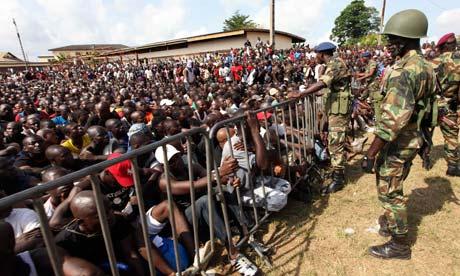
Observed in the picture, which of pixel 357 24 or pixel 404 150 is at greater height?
pixel 357 24

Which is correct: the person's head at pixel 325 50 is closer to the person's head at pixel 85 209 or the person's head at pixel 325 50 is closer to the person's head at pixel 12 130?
the person's head at pixel 85 209

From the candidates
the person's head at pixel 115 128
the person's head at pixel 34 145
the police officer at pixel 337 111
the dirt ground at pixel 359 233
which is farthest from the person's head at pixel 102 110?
the dirt ground at pixel 359 233

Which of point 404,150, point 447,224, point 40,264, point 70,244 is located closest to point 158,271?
point 70,244

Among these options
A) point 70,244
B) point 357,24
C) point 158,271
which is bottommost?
point 158,271

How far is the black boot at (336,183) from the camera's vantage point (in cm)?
440

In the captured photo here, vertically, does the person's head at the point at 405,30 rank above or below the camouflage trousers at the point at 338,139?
above

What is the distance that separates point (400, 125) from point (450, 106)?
302cm

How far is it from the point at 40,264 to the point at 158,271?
926 millimetres

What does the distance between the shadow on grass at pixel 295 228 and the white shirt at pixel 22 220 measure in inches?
80.9

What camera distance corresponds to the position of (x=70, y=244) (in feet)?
7.57

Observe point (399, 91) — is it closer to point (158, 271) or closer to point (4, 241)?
point (158, 271)

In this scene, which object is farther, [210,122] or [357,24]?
[357,24]

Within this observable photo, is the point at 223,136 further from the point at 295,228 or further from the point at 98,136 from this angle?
the point at 98,136

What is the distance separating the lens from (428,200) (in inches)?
158
